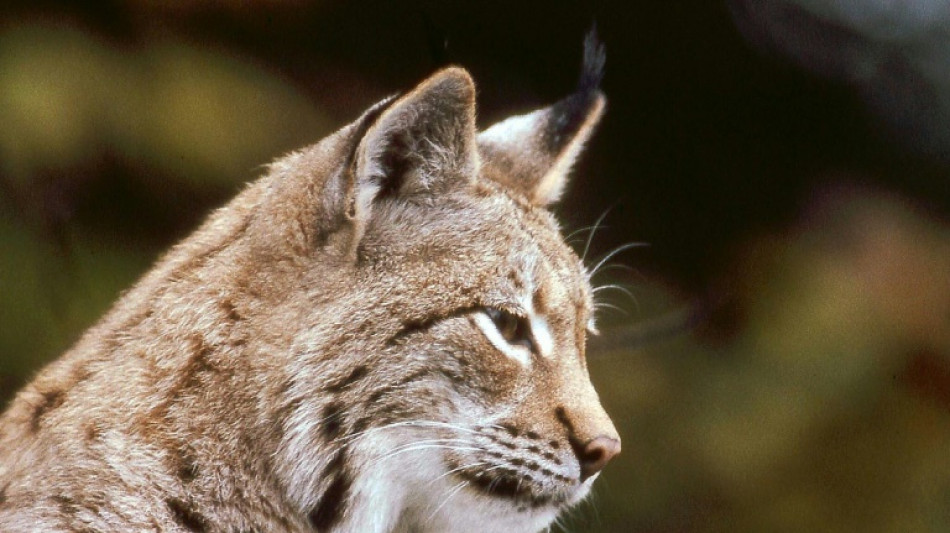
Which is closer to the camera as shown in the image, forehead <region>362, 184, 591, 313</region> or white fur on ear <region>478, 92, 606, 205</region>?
forehead <region>362, 184, 591, 313</region>

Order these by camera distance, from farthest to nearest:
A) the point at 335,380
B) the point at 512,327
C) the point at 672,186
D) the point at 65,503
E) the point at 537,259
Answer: the point at 672,186, the point at 537,259, the point at 512,327, the point at 335,380, the point at 65,503

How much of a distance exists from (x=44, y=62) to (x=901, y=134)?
2295 millimetres

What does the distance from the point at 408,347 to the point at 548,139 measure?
78 cm

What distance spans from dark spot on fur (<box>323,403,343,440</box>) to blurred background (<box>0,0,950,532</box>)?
0.62 metres

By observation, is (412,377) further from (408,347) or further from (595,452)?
(595,452)

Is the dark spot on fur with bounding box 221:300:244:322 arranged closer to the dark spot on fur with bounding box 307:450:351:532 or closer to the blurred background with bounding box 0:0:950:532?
the dark spot on fur with bounding box 307:450:351:532

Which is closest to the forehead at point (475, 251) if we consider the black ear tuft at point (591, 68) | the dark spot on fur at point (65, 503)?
the black ear tuft at point (591, 68)

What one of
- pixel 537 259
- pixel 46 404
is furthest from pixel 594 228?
pixel 46 404

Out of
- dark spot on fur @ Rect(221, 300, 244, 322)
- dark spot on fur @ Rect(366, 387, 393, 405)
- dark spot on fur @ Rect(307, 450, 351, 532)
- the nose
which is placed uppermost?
dark spot on fur @ Rect(221, 300, 244, 322)

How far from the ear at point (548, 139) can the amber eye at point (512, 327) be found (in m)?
0.44

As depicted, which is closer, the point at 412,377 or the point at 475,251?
the point at 412,377

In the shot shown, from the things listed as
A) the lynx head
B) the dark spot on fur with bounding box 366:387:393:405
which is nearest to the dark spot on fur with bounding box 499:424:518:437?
the lynx head

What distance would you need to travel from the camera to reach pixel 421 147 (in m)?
2.03

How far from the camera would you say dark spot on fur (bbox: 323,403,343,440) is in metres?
1.94
